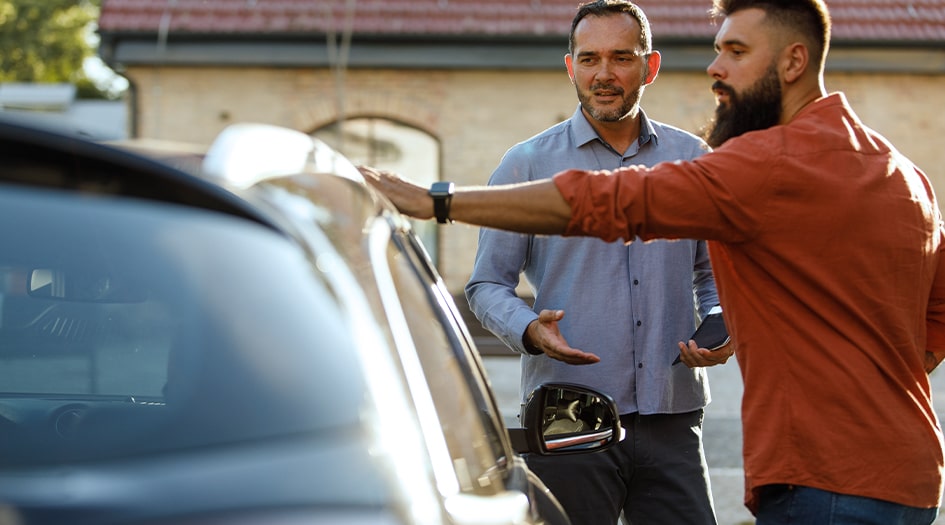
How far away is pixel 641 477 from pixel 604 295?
0.52 meters

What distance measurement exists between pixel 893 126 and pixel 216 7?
34.6ft

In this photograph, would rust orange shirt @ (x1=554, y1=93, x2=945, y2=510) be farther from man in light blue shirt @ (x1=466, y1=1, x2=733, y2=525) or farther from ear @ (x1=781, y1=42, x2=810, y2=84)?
man in light blue shirt @ (x1=466, y1=1, x2=733, y2=525)

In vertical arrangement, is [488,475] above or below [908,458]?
above

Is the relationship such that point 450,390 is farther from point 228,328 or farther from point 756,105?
point 756,105

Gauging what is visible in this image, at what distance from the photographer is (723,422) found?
10016 millimetres

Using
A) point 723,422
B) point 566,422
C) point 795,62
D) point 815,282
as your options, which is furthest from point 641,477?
point 723,422

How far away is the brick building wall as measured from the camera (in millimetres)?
19891

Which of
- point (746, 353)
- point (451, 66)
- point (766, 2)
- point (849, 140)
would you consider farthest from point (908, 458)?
point (451, 66)

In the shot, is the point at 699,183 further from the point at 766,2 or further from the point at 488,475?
the point at 488,475

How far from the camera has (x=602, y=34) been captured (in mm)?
3816

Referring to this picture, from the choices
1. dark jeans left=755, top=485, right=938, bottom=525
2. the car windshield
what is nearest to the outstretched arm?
dark jeans left=755, top=485, right=938, bottom=525

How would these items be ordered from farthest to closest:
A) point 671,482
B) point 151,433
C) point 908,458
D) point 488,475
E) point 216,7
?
point 216,7 < point 671,482 < point 908,458 < point 488,475 < point 151,433

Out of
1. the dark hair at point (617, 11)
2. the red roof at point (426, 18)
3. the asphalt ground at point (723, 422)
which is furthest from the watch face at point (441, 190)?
the red roof at point (426, 18)

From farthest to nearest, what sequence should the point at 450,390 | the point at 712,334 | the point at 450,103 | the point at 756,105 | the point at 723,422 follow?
the point at 450,103 < the point at 723,422 < the point at 712,334 < the point at 756,105 < the point at 450,390
